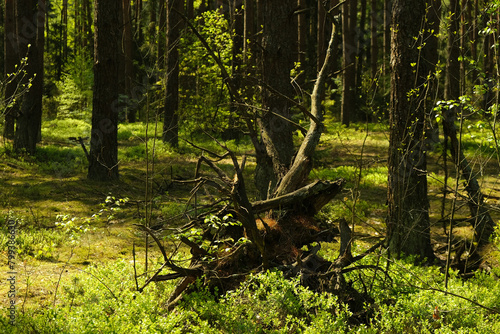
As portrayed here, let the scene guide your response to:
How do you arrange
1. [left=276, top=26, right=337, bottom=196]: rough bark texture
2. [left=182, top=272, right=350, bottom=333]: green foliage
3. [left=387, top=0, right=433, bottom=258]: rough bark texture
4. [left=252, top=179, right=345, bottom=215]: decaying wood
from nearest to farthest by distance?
[left=182, top=272, right=350, bottom=333]: green foliage < [left=252, top=179, right=345, bottom=215]: decaying wood < [left=276, top=26, right=337, bottom=196]: rough bark texture < [left=387, top=0, right=433, bottom=258]: rough bark texture

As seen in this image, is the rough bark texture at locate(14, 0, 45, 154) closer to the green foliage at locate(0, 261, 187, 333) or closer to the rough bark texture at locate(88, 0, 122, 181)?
the rough bark texture at locate(88, 0, 122, 181)

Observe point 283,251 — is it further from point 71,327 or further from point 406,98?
point 406,98

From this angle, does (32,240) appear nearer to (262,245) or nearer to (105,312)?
(105,312)

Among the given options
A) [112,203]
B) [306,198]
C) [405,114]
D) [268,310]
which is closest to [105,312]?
[268,310]

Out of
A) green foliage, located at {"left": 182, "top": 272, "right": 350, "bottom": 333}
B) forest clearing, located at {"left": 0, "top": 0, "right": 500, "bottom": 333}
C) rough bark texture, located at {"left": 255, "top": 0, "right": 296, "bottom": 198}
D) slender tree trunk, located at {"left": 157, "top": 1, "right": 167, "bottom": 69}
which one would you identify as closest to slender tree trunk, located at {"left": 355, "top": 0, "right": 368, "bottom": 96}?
slender tree trunk, located at {"left": 157, "top": 1, "right": 167, "bottom": 69}

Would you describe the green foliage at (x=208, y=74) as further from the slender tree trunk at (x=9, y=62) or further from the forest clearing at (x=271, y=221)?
the slender tree trunk at (x=9, y=62)

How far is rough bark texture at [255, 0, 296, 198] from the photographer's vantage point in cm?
771

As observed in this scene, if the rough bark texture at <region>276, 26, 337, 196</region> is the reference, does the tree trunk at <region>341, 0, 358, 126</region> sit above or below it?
above

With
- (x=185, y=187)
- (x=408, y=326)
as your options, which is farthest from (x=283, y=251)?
(x=185, y=187)

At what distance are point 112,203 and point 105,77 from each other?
5.09m

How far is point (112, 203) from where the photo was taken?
6.58 m

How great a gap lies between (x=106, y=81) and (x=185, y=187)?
10.1ft

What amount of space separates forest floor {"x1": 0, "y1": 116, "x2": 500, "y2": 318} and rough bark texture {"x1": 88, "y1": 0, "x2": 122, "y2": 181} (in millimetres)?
963

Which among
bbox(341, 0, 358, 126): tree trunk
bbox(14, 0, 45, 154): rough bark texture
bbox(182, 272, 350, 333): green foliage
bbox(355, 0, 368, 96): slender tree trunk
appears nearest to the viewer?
bbox(182, 272, 350, 333): green foliage
